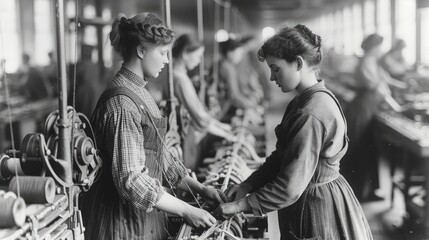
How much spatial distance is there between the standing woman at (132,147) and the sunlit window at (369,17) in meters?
5.45

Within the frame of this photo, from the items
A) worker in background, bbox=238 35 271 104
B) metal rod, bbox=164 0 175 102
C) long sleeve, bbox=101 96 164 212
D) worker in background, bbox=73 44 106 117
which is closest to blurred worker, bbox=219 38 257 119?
worker in background, bbox=238 35 271 104

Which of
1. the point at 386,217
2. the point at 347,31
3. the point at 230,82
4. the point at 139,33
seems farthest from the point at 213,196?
the point at 347,31

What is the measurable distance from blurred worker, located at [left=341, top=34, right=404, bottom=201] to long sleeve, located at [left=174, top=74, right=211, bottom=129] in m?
1.34

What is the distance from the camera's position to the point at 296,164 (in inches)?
59.6

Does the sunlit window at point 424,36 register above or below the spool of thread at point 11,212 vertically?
→ above

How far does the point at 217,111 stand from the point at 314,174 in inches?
147

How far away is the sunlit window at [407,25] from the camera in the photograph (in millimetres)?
4973

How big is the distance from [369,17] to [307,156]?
19.0 ft

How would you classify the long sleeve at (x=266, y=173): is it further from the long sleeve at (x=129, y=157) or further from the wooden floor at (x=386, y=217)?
the wooden floor at (x=386, y=217)

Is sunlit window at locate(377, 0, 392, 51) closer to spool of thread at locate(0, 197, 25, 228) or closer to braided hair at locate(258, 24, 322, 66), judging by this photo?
braided hair at locate(258, 24, 322, 66)

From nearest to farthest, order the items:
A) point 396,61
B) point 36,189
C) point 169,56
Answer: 1. point 36,189
2. point 169,56
3. point 396,61

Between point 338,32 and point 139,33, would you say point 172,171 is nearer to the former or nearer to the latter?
point 139,33

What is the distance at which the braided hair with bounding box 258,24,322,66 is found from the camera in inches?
60.4

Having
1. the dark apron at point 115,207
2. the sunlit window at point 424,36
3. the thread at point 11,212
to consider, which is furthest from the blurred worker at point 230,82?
the thread at point 11,212
